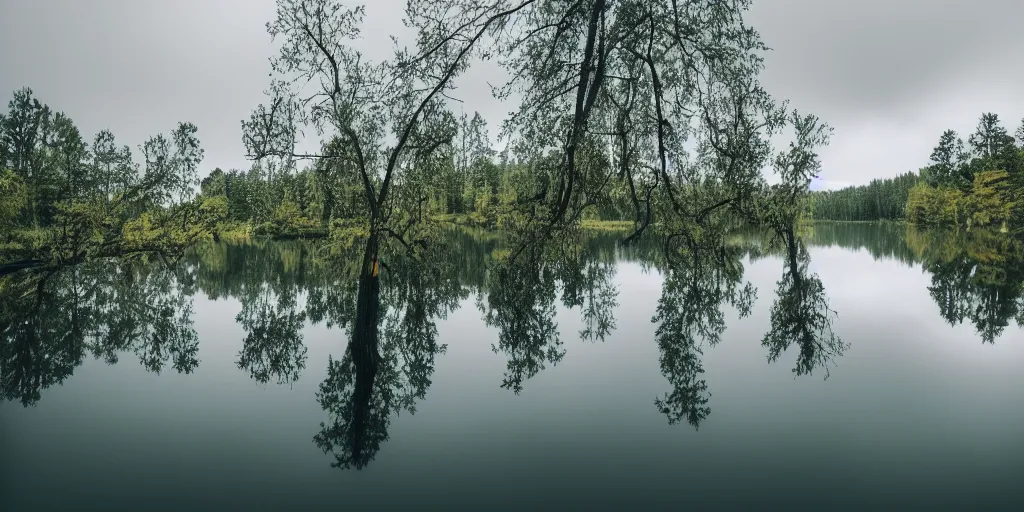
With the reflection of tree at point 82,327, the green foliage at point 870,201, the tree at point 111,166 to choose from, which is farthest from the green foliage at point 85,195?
the green foliage at point 870,201

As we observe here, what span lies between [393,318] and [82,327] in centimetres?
435

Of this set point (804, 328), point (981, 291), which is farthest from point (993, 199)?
point (804, 328)

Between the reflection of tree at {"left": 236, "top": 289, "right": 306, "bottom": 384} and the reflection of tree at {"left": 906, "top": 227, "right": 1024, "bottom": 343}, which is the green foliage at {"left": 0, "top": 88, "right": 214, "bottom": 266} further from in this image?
the reflection of tree at {"left": 906, "top": 227, "right": 1024, "bottom": 343}

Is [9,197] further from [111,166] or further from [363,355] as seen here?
[363,355]

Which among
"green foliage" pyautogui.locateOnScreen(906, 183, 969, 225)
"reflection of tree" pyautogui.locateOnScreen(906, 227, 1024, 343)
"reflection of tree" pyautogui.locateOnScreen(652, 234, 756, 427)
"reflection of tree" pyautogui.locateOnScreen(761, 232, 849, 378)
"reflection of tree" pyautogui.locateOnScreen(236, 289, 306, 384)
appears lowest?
"reflection of tree" pyautogui.locateOnScreen(906, 227, 1024, 343)

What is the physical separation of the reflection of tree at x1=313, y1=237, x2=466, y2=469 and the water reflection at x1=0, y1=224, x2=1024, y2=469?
2cm


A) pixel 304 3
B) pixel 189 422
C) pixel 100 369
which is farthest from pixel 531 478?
pixel 304 3

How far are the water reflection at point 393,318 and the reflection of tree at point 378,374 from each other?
2cm

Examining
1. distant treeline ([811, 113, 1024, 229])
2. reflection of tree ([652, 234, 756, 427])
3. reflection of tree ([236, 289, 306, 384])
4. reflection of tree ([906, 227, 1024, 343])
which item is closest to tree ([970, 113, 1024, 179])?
distant treeline ([811, 113, 1024, 229])

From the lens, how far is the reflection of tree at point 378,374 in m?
3.84

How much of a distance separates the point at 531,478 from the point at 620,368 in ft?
8.56

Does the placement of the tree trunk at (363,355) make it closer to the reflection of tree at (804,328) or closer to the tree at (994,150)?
the reflection of tree at (804,328)

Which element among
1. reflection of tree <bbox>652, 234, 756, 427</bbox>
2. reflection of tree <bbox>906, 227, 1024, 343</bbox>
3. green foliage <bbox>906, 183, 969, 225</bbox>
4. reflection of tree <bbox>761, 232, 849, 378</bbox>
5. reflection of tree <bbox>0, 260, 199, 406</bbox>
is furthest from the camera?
green foliage <bbox>906, 183, 969, 225</bbox>

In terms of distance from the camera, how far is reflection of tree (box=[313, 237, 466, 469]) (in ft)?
12.6
